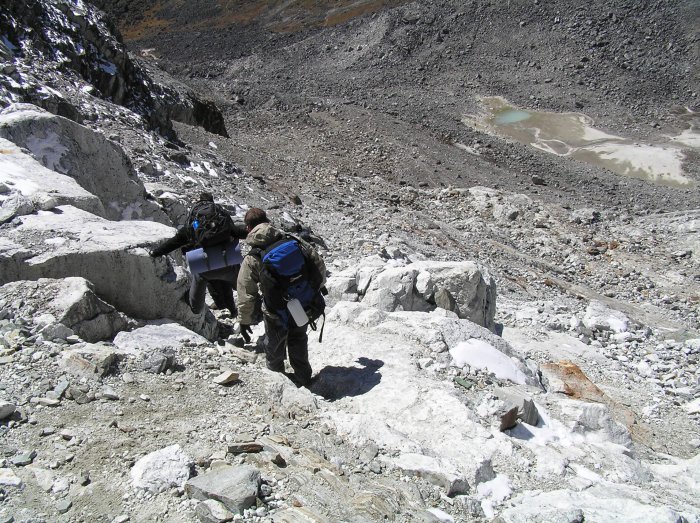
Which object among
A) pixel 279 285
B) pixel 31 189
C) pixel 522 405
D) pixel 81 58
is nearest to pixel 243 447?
pixel 279 285

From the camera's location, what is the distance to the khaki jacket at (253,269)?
14.4ft

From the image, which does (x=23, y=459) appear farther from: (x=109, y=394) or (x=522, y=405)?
(x=522, y=405)

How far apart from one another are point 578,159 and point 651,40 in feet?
41.6

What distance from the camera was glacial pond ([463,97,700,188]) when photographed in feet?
63.9

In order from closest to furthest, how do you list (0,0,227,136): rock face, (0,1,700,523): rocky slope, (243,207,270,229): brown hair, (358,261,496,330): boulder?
(0,1,700,523): rocky slope → (243,207,270,229): brown hair → (358,261,496,330): boulder → (0,0,227,136): rock face

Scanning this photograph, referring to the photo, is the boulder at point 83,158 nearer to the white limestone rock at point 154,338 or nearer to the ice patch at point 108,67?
the white limestone rock at point 154,338

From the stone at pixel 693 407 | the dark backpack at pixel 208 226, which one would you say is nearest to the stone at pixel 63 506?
the dark backpack at pixel 208 226

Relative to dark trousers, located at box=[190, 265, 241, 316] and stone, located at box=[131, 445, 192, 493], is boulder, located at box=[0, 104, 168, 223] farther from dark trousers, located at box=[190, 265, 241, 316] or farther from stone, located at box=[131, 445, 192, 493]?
stone, located at box=[131, 445, 192, 493]

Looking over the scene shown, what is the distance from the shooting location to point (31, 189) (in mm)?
5438

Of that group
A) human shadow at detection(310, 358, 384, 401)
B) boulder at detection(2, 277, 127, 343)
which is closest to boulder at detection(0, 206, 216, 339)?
boulder at detection(2, 277, 127, 343)

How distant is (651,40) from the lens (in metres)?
28.6

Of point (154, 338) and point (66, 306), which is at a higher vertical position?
point (66, 306)

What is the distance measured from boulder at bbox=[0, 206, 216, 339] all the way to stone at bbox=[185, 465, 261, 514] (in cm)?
244

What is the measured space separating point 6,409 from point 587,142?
22123 millimetres
